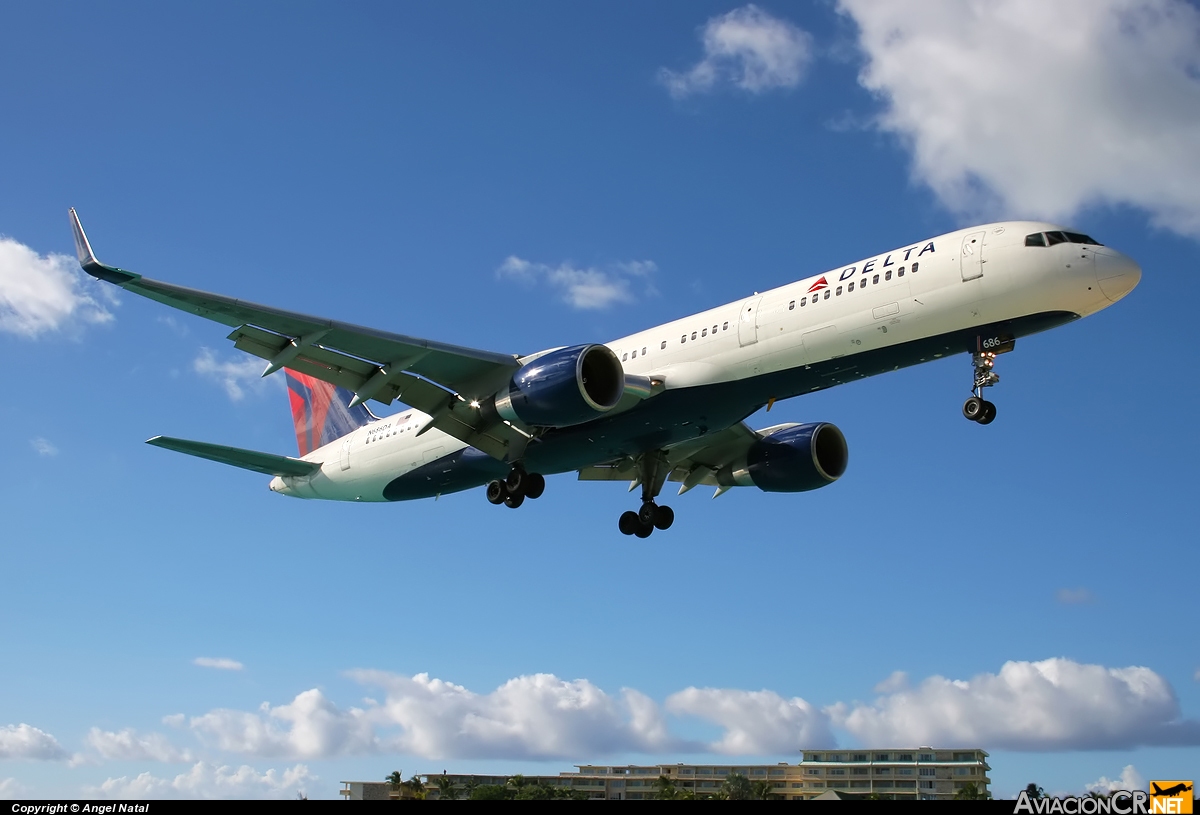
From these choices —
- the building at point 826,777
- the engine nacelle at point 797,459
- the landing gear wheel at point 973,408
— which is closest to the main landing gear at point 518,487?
the engine nacelle at point 797,459

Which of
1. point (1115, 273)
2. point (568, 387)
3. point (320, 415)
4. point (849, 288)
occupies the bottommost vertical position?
point (568, 387)

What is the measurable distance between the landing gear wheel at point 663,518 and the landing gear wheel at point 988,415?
10861 mm

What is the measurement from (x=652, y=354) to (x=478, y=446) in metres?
5.25


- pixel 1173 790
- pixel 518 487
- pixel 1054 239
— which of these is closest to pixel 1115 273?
pixel 1054 239

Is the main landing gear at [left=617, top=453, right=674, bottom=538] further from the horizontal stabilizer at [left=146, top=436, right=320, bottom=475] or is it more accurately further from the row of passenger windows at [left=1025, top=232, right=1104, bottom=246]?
the row of passenger windows at [left=1025, top=232, right=1104, bottom=246]

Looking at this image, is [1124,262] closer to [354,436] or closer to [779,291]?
[779,291]

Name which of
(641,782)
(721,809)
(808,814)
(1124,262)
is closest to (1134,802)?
(808,814)

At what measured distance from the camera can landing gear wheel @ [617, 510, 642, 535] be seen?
32.6 metres

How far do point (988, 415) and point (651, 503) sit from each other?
1126 centimetres

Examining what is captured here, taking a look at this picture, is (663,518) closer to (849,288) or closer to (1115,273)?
(849,288)

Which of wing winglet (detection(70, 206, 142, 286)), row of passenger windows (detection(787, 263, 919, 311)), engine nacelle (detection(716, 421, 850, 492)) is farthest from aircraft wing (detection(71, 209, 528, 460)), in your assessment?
engine nacelle (detection(716, 421, 850, 492))

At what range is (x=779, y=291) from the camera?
26.3 metres

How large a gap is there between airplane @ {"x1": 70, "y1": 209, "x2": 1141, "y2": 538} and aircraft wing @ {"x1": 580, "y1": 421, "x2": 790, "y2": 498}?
0.14m

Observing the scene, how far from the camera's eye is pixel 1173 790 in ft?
43.7
